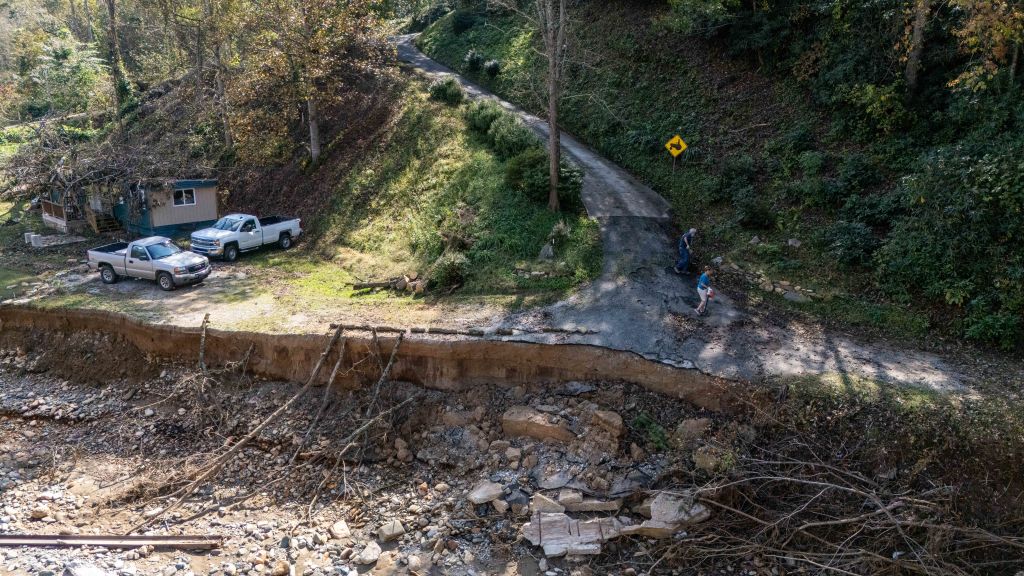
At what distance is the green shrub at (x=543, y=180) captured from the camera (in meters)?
19.5

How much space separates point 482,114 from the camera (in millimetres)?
25078

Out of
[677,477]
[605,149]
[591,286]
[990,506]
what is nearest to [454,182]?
[605,149]

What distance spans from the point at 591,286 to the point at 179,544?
35.8 feet

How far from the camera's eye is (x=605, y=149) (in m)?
24.8

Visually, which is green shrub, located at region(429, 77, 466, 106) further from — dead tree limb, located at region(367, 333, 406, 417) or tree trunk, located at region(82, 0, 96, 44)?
tree trunk, located at region(82, 0, 96, 44)

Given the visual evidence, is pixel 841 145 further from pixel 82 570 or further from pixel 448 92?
pixel 82 570

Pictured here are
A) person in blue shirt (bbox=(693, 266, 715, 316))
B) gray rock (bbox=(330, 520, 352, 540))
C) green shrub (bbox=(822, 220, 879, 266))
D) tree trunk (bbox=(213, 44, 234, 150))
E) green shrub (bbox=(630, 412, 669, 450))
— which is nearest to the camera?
gray rock (bbox=(330, 520, 352, 540))

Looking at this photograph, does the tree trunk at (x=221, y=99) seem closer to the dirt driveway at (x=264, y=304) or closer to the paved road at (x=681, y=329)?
the dirt driveway at (x=264, y=304)

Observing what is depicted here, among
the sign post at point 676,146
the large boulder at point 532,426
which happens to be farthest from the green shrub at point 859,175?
the large boulder at point 532,426

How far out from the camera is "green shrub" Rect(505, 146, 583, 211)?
63.9 feet

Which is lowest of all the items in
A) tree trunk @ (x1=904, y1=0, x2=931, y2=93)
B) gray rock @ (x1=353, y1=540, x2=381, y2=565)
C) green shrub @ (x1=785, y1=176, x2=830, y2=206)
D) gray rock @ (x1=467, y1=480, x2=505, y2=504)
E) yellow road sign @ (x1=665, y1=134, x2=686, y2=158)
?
gray rock @ (x1=353, y1=540, x2=381, y2=565)

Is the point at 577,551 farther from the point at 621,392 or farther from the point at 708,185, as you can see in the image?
the point at 708,185

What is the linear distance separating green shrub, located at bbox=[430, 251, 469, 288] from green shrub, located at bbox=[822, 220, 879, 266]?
10140mm

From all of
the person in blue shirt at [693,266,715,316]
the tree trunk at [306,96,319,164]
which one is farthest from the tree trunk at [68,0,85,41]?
the person in blue shirt at [693,266,715,316]
